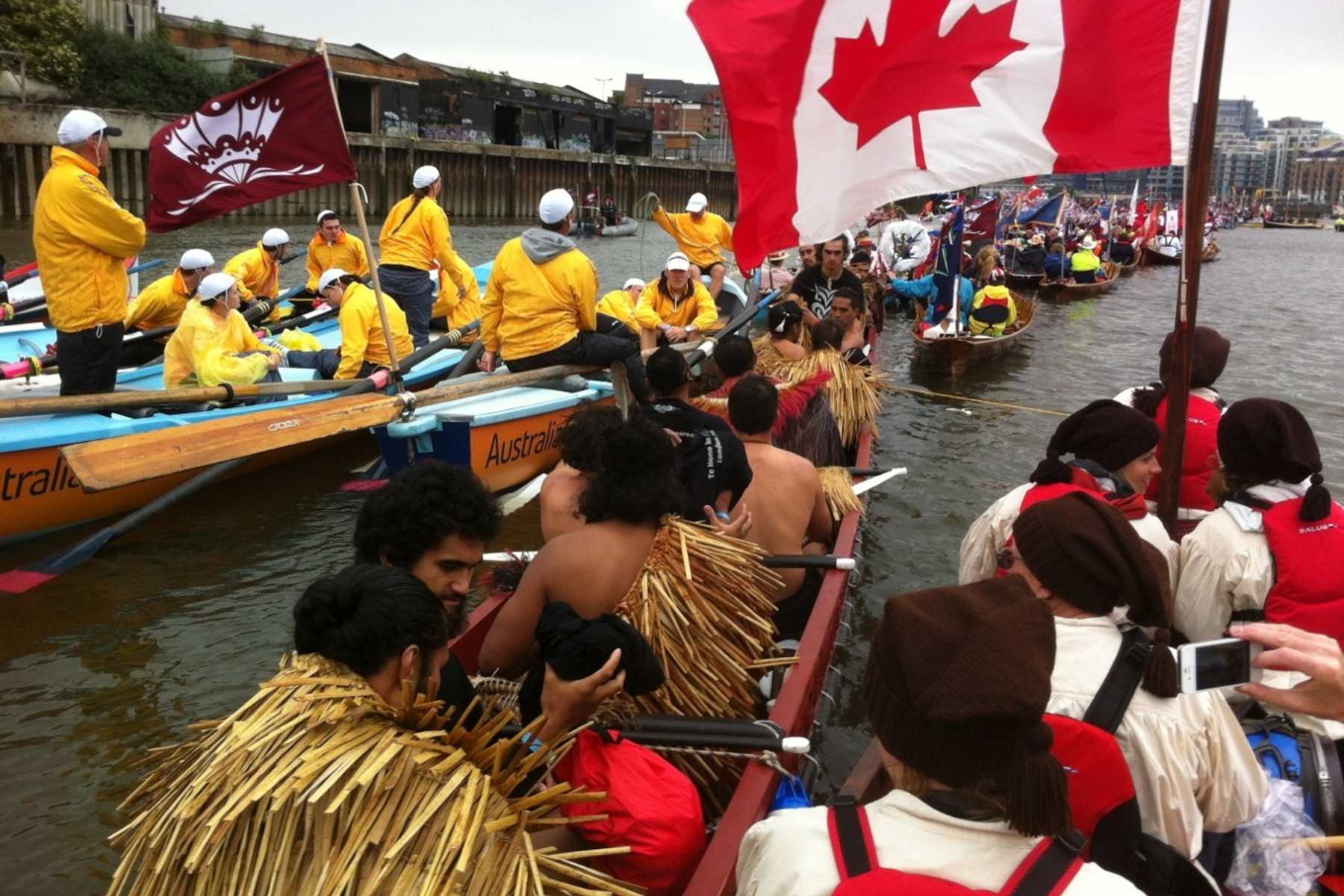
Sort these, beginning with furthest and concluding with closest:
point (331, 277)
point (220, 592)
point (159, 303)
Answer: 1. point (159, 303)
2. point (331, 277)
3. point (220, 592)

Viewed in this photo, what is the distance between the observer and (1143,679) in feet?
7.38

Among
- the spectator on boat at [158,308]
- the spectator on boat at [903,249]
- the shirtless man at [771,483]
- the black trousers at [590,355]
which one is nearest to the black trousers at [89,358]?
the spectator on boat at [158,308]

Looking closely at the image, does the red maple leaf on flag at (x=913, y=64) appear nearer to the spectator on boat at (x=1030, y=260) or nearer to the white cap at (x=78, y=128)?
the white cap at (x=78, y=128)

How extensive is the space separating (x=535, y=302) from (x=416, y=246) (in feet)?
8.83

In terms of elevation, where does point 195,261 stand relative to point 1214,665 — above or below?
above

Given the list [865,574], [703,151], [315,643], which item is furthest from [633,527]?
[703,151]

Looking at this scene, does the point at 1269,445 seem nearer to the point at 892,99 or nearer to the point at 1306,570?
the point at 1306,570

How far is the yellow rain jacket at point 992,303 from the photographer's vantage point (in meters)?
15.9

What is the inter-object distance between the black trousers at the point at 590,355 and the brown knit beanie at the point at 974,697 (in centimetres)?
633

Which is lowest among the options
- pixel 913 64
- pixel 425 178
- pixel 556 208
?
pixel 556 208

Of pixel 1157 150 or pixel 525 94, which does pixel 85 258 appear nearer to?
pixel 1157 150

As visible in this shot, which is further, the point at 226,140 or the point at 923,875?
the point at 226,140

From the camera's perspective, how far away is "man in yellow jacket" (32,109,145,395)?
665 cm

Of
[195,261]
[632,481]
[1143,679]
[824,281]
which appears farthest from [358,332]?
[1143,679]
